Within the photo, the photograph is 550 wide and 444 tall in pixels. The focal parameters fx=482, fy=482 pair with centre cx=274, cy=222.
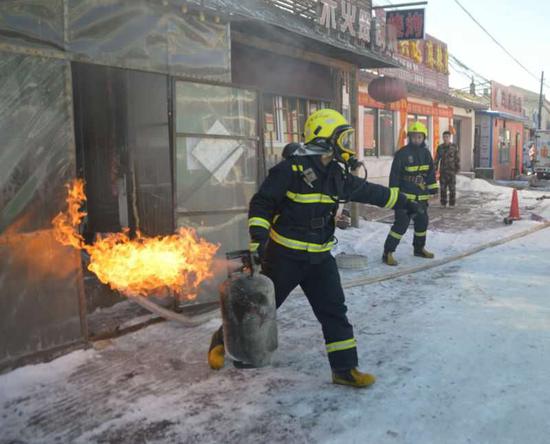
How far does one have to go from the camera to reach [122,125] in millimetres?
5965

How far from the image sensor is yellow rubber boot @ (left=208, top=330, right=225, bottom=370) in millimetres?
3731

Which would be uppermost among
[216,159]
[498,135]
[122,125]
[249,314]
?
[498,135]

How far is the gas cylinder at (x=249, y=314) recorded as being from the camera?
336cm

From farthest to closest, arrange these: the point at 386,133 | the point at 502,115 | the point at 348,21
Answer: the point at 502,115
the point at 386,133
the point at 348,21

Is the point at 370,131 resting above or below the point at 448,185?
Answer: above

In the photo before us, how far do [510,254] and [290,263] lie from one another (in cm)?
548

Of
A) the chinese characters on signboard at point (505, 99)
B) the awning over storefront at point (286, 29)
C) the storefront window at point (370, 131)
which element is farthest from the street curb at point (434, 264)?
the chinese characters on signboard at point (505, 99)

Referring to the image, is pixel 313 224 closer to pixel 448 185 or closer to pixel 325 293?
pixel 325 293

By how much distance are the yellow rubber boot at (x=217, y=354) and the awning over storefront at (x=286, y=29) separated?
3.39 m

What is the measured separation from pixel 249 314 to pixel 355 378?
2.86 ft

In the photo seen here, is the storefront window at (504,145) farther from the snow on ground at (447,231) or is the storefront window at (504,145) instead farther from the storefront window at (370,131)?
the storefront window at (370,131)

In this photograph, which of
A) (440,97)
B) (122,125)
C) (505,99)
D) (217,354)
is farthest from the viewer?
(505,99)

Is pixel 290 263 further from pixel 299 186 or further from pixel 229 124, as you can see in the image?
pixel 229 124

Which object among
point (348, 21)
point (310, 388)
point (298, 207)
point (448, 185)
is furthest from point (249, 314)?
point (448, 185)
